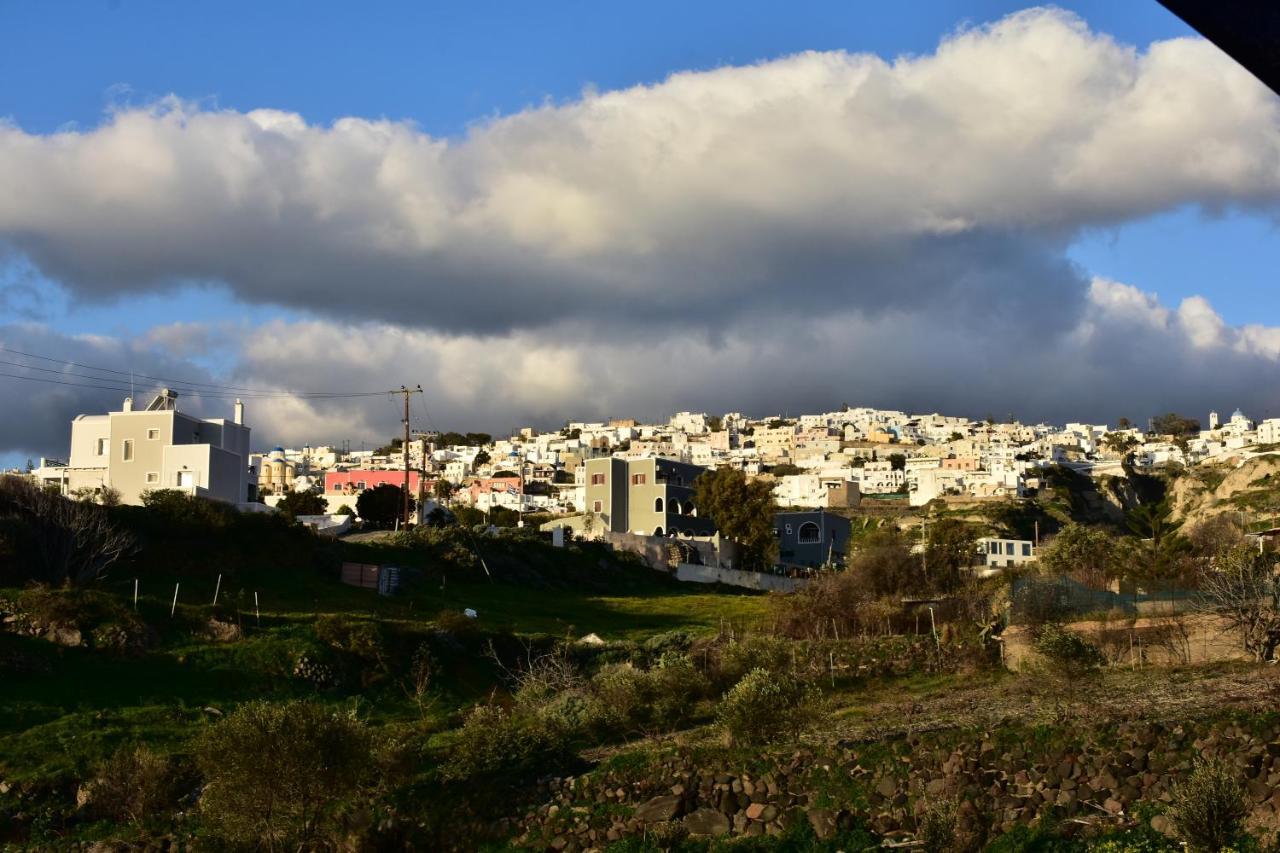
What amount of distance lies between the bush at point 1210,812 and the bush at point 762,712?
898 centimetres

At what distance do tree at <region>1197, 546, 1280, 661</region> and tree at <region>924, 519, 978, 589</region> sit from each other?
2017cm

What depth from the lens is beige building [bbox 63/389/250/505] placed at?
218 feet

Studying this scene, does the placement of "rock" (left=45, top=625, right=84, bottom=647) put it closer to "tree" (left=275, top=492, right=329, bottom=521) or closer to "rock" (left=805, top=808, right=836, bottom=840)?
"rock" (left=805, top=808, right=836, bottom=840)

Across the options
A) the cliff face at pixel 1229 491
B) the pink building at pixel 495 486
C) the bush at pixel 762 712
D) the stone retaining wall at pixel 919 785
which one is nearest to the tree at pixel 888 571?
the bush at pixel 762 712

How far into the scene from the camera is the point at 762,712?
2359 cm

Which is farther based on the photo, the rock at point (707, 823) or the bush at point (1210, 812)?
Answer: the rock at point (707, 823)

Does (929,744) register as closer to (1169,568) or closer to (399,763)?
(399,763)

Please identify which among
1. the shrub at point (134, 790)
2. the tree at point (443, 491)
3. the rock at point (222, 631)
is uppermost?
the tree at point (443, 491)

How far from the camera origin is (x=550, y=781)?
75.3ft

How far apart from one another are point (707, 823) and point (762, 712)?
371 cm

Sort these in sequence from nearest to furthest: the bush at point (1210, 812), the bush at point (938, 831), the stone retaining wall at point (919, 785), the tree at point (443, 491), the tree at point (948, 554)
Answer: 1. the bush at point (1210, 812)
2. the bush at point (938, 831)
3. the stone retaining wall at point (919, 785)
4. the tree at point (948, 554)
5. the tree at point (443, 491)

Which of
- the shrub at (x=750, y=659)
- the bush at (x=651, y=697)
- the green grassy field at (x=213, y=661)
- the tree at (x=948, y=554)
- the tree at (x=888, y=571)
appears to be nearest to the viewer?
the green grassy field at (x=213, y=661)

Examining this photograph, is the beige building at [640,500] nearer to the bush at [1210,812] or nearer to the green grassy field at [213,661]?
the green grassy field at [213,661]

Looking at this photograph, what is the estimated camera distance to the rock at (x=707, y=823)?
20.0 metres
